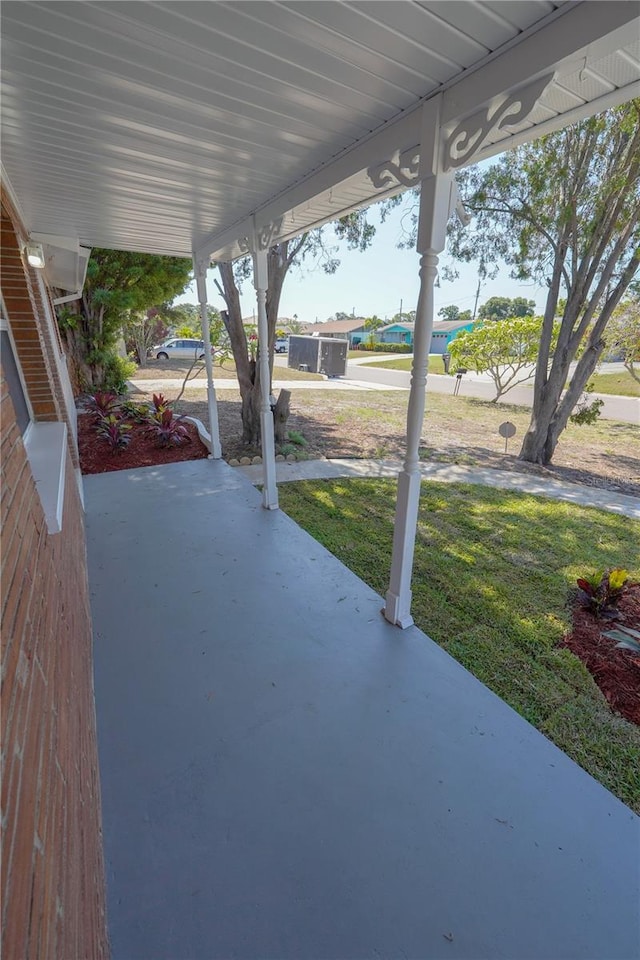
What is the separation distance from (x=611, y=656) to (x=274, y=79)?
138 inches

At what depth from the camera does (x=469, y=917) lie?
1380 mm

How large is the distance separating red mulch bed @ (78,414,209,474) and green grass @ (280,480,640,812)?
2.19m

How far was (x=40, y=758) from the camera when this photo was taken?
2.76ft

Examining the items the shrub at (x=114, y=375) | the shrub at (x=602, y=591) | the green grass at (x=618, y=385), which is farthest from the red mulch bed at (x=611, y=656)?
the green grass at (x=618, y=385)

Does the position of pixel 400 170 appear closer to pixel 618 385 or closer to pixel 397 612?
pixel 397 612

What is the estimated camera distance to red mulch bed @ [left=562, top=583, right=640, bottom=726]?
7.52ft

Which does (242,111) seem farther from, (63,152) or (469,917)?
(469,917)

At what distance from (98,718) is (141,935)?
0.95 m

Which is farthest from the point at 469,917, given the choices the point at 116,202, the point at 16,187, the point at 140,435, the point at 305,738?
the point at 140,435

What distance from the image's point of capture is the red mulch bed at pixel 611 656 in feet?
7.52

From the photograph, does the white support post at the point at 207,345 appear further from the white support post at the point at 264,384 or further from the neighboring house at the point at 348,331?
the neighboring house at the point at 348,331

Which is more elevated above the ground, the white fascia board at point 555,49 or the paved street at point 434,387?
the white fascia board at point 555,49

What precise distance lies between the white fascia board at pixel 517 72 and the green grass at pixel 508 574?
2.67 m

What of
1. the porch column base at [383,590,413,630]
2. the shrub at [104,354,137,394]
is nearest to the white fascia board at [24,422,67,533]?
the porch column base at [383,590,413,630]
